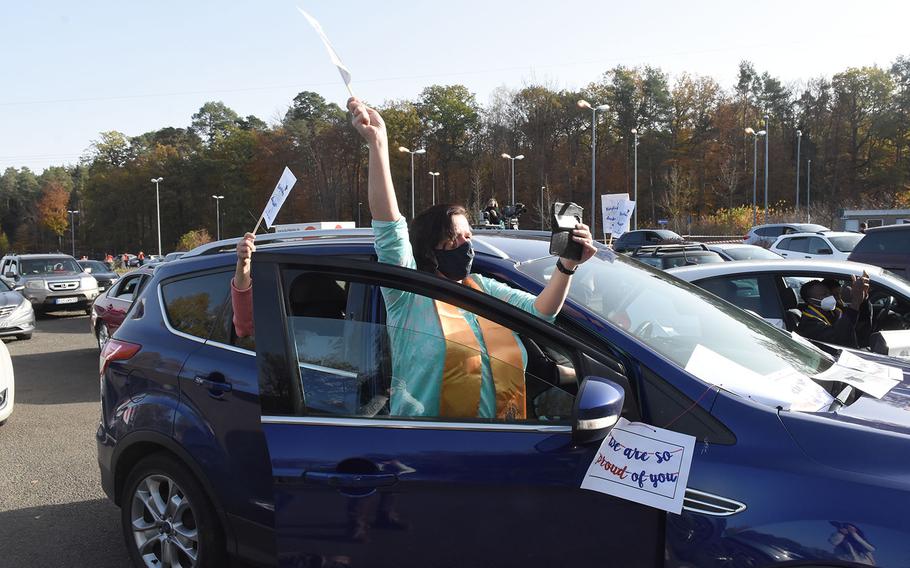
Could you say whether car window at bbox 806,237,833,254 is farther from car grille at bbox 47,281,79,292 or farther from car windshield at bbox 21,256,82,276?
car windshield at bbox 21,256,82,276

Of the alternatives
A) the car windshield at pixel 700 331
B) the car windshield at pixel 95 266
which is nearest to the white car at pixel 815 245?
the car windshield at pixel 700 331

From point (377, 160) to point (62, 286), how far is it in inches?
708

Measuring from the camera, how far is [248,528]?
285 cm

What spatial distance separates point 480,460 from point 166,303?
2.20m

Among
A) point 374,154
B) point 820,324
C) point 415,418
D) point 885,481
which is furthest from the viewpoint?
point 820,324

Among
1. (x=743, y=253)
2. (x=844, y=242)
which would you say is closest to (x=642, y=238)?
(x=844, y=242)

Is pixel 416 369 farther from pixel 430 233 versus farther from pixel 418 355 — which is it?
pixel 430 233

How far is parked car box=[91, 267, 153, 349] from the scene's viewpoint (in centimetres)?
1025

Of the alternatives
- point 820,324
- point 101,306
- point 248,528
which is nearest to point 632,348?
point 248,528

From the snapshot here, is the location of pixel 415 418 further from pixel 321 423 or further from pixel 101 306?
pixel 101 306

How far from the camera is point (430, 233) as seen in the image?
2.91 metres

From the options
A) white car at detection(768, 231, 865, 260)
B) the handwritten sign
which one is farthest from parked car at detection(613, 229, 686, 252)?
the handwritten sign

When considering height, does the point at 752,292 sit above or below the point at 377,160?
below

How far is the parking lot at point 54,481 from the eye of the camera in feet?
13.1
